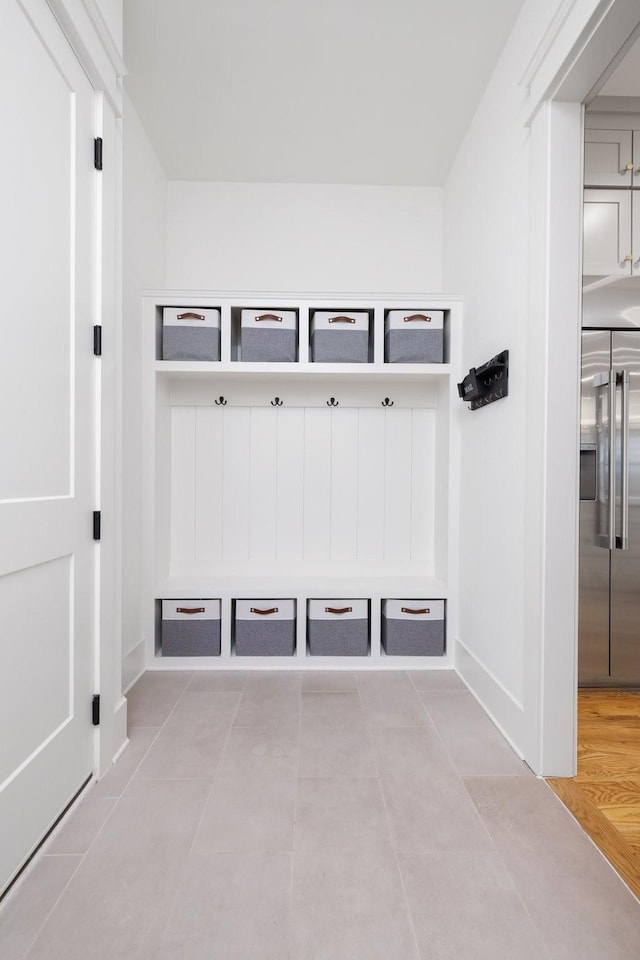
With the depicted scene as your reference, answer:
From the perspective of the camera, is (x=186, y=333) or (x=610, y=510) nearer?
(x=610, y=510)

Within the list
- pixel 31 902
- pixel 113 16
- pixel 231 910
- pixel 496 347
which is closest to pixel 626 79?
pixel 496 347

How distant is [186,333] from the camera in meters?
2.71

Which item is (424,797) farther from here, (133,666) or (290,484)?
(290,484)

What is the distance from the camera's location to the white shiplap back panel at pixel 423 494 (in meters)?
3.14

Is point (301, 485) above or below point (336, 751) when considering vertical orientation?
above

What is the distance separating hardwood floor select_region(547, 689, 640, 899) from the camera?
1.44m

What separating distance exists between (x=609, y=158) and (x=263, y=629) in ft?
A: 9.56

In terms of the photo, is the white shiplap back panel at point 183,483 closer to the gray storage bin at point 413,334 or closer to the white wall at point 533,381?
the gray storage bin at point 413,334

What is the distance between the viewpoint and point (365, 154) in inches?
110

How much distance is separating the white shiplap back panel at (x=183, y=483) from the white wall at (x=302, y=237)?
84 cm

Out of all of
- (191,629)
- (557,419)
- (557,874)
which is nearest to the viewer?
(557,874)

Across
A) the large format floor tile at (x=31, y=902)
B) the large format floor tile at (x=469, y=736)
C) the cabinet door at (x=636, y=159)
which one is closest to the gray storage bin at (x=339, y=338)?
the cabinet door at (x=636, y=159)

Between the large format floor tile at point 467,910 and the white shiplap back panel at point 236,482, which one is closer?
the large format floor tile at point 467,910

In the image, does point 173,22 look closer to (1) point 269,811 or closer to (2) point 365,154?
(2) point 365,154
